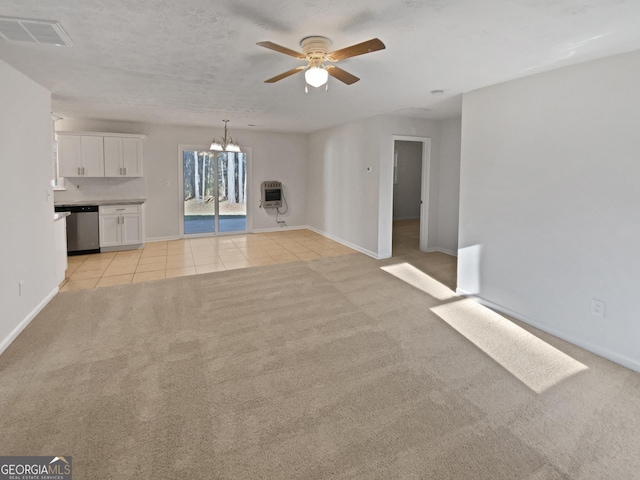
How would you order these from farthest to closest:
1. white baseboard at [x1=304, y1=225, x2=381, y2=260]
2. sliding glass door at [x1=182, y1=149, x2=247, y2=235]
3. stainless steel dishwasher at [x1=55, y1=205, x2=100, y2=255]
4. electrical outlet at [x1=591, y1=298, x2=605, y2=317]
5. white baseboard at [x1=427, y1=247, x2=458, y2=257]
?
sliding glass door at [x1=182, y1=149, x2=247, y2=235] < white baseboard at [x1=427, y1=247, x2=458, y2=257] < white baseboard at [x1=304, y1=225, x2=381, y2=260] < stainless steel dishwasher at [x1=55, y1=205, x2=100, y2=255] < electrical outlet at [x1=591, y1=298, x2=605, y2=317]

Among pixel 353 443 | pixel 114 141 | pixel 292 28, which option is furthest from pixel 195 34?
pixel 114 141

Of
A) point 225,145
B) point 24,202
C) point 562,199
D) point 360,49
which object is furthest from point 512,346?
point 225,145

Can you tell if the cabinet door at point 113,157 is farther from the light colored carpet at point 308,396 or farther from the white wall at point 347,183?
the white wall at point 347,183

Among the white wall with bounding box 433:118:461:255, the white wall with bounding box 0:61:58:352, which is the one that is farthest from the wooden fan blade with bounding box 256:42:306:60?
the white wall with bounding box 433:118:461:255

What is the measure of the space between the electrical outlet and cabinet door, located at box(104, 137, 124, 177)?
716cm

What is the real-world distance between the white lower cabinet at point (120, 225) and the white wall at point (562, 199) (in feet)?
18.5

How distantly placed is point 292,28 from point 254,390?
2471 millimetres

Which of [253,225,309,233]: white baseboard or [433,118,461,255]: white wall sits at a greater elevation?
[433,118,461,255]: white wall

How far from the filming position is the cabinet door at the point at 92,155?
6.04 meters

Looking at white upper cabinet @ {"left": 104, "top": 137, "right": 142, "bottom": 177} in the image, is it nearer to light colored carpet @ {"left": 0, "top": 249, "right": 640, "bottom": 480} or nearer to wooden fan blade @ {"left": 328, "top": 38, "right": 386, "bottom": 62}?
light colored carpet @ {"left": 0, "top": 249, "right": 640, "bottom": 480}

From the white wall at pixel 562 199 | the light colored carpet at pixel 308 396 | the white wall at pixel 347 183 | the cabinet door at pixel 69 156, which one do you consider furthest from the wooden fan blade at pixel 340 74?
the cabinet door at pixel 69 156

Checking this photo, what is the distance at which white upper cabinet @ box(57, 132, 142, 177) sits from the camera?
5.93 metres

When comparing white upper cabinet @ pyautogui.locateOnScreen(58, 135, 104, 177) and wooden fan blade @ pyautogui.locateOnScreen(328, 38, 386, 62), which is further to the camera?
white upper cabinet @ pyautogui.locateOnScreen(58, 135, 104, 177)

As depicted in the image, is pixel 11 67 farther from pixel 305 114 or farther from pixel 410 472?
pixel 410 472
